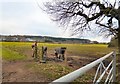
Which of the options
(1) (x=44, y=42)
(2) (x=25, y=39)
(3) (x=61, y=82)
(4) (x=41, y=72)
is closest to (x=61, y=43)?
(1) (x=44, y=42)

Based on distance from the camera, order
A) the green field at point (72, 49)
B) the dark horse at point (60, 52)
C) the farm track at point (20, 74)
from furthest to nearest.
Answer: the green field at point (72, 49) → the dark horse at point (60, 52) → the farm track at point (20, 74)

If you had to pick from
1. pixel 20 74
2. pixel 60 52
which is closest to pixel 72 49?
pixel 60 52


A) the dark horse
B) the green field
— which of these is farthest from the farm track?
the green field

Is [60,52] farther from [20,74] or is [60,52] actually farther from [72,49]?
[72,49]

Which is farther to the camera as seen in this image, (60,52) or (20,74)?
(60,52)

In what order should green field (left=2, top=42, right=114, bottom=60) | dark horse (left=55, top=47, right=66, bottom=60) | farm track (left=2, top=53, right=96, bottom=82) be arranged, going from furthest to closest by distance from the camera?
green field (left=2, top=42, right=114, bottom=60) → dark horse (left=55, top=47, right=66, bottom=60) → farm track (left=2, top=53, right=96, bottom=82)

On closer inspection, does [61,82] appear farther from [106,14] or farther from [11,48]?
[11,48]

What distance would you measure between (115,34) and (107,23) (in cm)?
85

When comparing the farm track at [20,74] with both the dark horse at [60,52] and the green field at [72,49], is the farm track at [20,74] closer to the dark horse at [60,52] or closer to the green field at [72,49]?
the dark horse at [60,52]

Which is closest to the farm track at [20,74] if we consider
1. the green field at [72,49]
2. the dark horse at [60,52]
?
the dark horse at [60,52]

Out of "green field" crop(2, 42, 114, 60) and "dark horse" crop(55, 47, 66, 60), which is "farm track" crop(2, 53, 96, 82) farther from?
"green field" crop(2, 42, 114, 60)

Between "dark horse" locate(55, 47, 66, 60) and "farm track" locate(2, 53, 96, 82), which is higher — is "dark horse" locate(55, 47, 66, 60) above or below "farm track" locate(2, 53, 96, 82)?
above

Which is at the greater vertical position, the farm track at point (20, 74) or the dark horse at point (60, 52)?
the dark horse at point (60, 52)

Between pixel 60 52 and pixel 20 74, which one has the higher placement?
pixel 60 52
